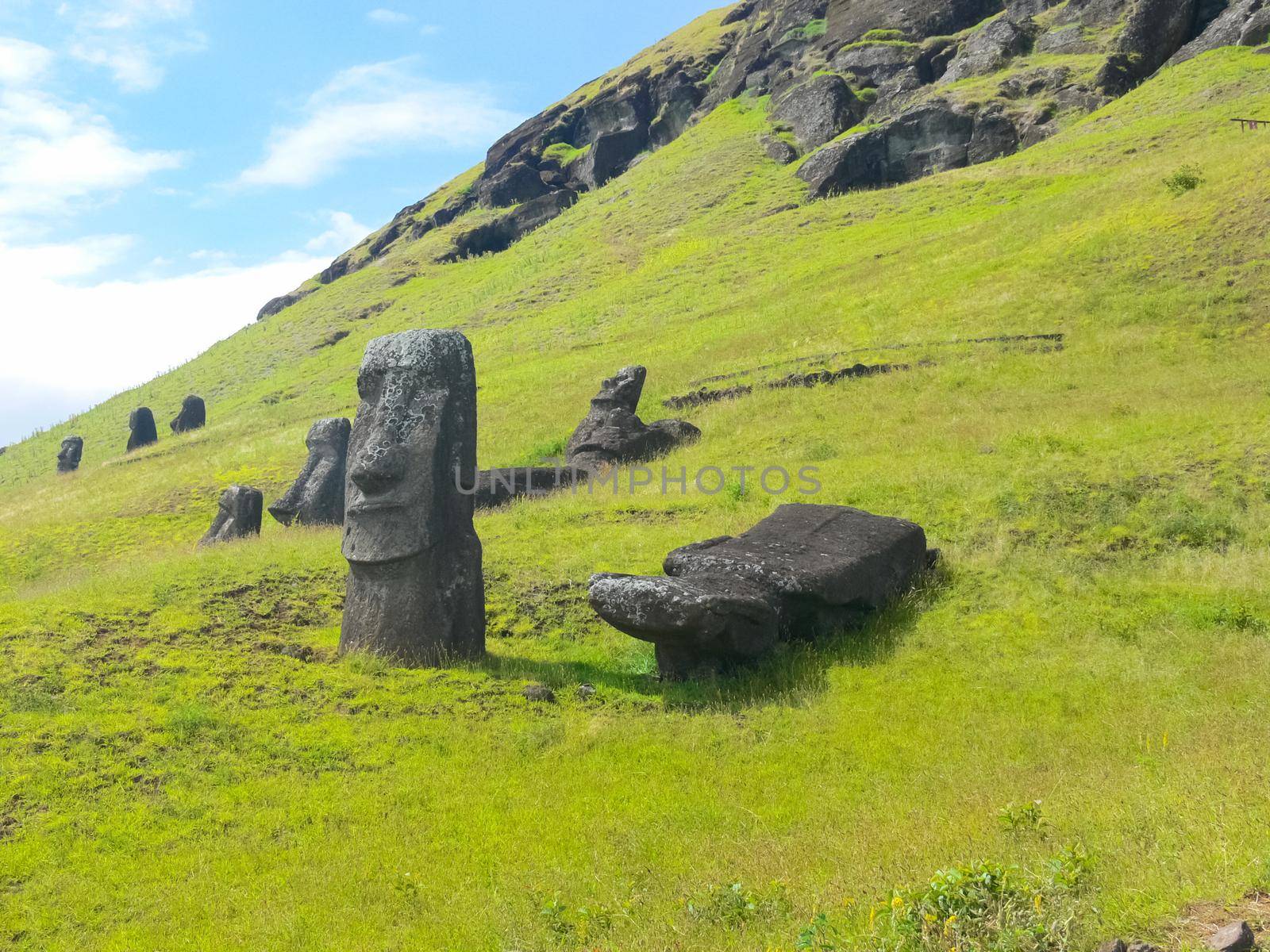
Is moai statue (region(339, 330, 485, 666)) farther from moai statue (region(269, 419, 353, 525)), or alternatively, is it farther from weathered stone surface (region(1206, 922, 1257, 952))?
moai statue (region(269, 419, 353, 525))

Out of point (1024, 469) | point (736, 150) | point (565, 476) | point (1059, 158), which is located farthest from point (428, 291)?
point (1024, 469)

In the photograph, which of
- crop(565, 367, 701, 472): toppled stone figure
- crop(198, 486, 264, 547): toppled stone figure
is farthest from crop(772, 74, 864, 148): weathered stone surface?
crop(198, 486, 264, 547): toppled stone figure

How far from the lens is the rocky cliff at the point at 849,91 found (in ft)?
186

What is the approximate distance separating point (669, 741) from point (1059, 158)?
4672cm

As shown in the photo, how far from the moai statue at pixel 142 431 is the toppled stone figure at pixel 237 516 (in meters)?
25.1

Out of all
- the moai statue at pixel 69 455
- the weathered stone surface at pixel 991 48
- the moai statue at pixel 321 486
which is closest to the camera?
the moai statue at pixel 321 486

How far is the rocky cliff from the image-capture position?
5656cm

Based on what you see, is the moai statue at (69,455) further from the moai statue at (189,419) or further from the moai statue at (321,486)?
the moai statue at (321,486)

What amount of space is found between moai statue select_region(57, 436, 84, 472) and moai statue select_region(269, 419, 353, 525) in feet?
84.3

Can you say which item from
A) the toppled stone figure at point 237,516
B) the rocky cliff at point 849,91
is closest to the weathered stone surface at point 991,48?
the rocky cliff at point 849,91

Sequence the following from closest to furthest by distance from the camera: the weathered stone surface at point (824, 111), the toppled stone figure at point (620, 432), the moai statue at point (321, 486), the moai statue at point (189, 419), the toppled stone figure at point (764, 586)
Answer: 1. the toppled stone figure at point (764, 586)
2. the moai statue at point (321, 486)
3. the toppled stone figure at point (620, 432)
4. the moai statue at point (189, 419)
5. the weathered stone surface at point (824, 111)

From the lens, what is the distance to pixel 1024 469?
639 inches

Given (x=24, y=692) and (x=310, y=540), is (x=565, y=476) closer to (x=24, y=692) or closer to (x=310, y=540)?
(x=310, y=540)

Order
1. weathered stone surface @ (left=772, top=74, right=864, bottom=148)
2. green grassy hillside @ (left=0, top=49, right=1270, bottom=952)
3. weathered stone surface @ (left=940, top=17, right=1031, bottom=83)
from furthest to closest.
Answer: weathered stone surface @ (left=772, top=74, right=864, bottom=148) → weathered stone surface @ (left=940, top=17, right=1031, bottom=83) → green grassy hillside @ (left=0, top=49, right=1270, bottom=952)
